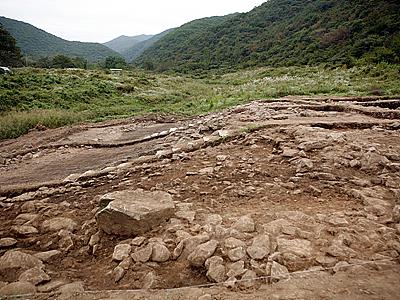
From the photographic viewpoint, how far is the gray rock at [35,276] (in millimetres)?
2291

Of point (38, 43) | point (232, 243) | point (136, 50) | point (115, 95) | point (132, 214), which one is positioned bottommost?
point (232, 243)

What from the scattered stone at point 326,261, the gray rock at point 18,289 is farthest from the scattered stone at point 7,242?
the scattered stone at point 326,261

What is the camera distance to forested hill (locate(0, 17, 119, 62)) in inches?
3120

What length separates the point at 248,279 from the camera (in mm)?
2045

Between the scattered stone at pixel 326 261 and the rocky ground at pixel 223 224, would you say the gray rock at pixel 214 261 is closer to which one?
the rocky ground at pixel 223 224

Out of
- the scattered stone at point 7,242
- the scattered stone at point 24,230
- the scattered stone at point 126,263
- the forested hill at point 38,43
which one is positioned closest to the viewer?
the scattered stone at point 126,263

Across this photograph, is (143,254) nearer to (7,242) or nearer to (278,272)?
(278,272)

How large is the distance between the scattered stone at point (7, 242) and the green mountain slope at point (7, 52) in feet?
113

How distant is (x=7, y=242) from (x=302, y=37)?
39.3 m

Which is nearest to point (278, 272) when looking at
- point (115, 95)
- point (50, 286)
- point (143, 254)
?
point (143, 254)

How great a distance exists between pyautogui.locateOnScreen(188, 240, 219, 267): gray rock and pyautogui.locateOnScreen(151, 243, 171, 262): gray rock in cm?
19

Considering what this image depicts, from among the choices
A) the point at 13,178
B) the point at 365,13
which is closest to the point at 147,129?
the point at 13,178

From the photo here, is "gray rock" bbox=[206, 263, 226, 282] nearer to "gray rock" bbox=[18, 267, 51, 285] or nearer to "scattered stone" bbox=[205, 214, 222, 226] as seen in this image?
"scattered stone" bbox=[205, 214, 222, 226]

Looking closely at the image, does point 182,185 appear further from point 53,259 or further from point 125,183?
point 53,259
